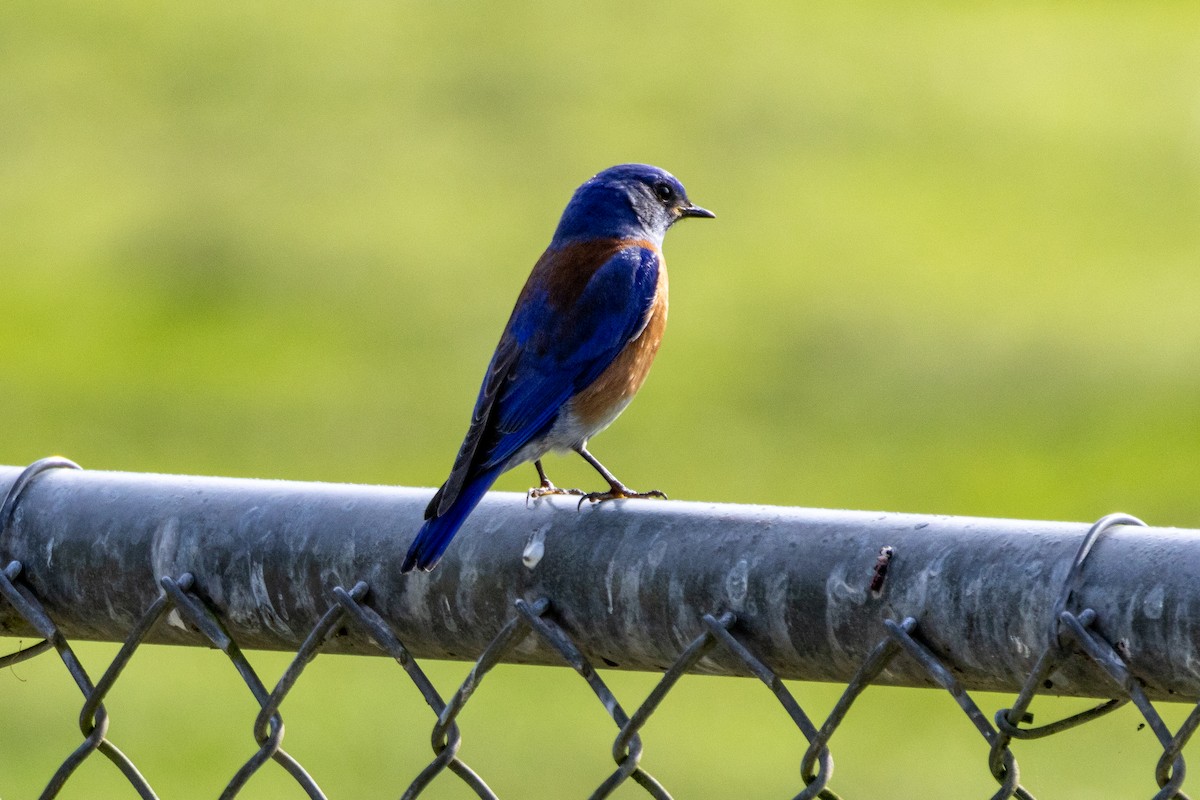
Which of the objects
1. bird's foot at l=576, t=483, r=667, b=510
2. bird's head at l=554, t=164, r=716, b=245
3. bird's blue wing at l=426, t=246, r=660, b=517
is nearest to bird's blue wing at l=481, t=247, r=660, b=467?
bird's blue wing at l=426, t=246, r=660, b=517

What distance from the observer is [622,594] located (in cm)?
190

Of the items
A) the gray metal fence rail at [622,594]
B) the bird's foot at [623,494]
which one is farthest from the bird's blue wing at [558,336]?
the gray metal fence rail at [622,594]

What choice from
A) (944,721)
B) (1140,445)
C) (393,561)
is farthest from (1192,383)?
(393,561)

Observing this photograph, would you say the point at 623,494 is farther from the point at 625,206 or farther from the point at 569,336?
the point at 625,206

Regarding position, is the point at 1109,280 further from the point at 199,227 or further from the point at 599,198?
the point at 599,198

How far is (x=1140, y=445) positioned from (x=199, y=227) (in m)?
8.12

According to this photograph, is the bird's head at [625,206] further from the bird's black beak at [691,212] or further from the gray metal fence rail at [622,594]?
the gray metal fence rail at [622,594]

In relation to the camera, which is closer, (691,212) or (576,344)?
(576,344)

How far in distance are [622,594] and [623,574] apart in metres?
0.02

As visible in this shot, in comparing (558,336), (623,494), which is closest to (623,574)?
(623,494)

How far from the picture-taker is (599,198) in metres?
4.42

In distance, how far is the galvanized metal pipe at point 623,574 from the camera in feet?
5.37

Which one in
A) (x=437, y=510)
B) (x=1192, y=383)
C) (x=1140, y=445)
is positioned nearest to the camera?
(x=437, y=510)

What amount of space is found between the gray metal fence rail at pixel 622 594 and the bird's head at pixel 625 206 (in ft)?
7.37
